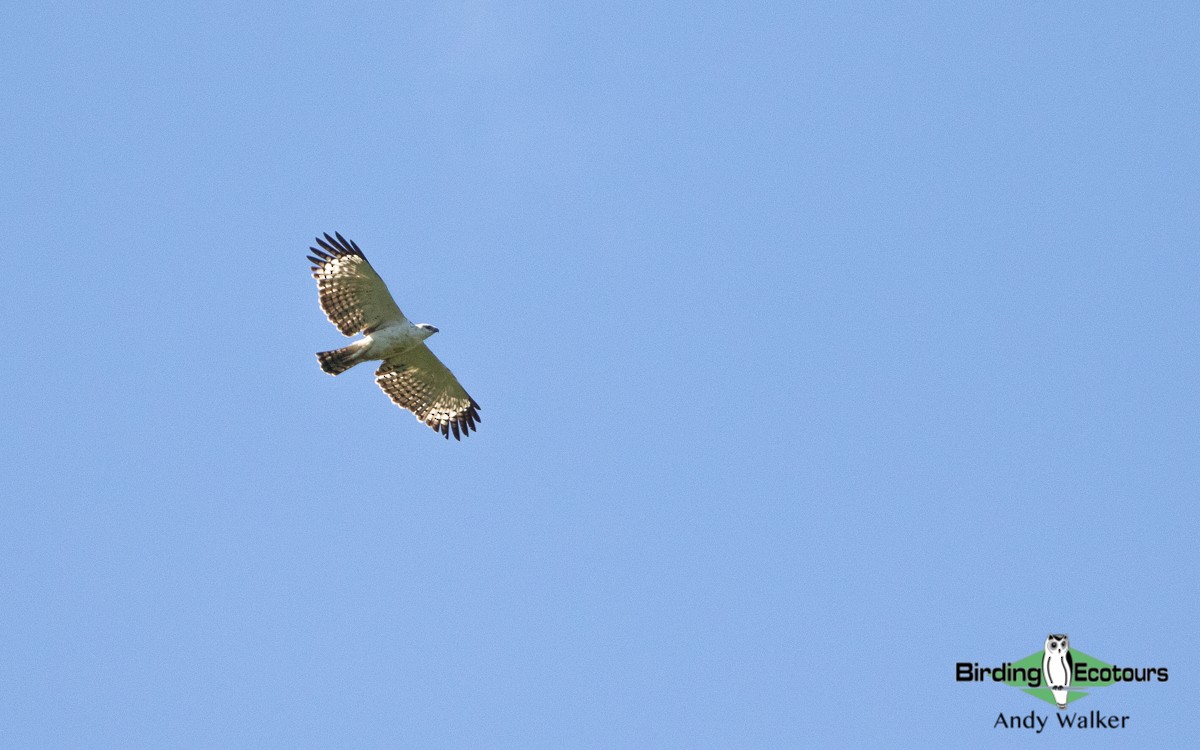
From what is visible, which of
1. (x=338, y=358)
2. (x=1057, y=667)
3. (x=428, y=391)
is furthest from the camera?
(x=428, y=391)

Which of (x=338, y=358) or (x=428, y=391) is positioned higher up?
(x=428, y=391)

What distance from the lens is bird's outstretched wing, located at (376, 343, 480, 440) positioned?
18281 millimetres

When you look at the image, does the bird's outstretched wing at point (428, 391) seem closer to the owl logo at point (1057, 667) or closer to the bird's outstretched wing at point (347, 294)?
the bird's outstretched wing at point (347, 294)

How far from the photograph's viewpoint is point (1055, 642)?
52.2 ft

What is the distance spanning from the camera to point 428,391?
19.0 meters

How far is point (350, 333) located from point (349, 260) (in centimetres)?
109

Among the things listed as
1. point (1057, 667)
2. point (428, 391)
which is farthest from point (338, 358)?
point (1057, 667)

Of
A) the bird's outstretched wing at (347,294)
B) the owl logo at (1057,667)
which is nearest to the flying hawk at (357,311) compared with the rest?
the bird's outstretched wing at (347,294)

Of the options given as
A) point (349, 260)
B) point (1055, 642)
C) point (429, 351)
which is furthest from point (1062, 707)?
point (349, 260)

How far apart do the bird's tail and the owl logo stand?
1061 cm

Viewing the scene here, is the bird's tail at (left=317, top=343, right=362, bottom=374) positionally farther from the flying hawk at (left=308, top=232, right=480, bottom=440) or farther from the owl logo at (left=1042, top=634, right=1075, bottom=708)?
the owl logo at (left=1042, top=634, right=1075, bottom=708)

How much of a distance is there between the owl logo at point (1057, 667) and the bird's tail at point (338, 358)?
418 inches

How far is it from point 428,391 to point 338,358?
221 cm

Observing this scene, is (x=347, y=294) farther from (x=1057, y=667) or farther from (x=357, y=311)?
(x=1057, y=667)
